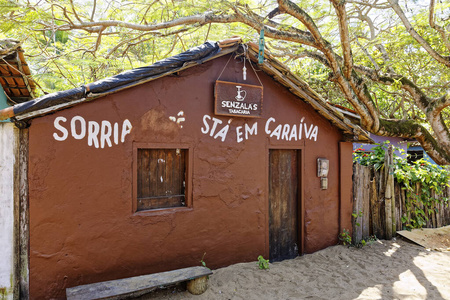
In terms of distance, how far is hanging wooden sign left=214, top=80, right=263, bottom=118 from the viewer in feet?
17.0

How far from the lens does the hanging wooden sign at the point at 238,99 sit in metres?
5.18

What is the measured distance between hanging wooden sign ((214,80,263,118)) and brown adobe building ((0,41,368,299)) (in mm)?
21

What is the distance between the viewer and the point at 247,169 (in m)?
5.56

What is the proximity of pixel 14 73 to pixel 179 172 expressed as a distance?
344 centimetres

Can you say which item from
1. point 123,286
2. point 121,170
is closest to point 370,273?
point 123,286

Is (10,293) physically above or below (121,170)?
below

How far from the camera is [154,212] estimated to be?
4.64 metres

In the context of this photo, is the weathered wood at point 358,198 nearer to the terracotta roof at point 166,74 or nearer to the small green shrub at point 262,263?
the terracotta roof at point 166,74

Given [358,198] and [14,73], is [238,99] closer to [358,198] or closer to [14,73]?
[358,198]

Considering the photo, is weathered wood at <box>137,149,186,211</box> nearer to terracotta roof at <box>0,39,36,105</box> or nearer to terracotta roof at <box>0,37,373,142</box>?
terracotta roof at <box>0,37,373,142</box>

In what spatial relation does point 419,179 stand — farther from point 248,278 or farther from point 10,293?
point 10,293

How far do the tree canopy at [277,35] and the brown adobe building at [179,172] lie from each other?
1.59 meters

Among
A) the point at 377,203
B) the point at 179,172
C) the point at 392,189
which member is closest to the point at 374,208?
the point at 377,203

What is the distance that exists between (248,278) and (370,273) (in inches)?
89.3
